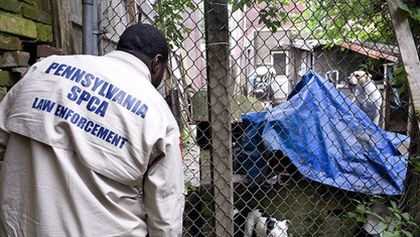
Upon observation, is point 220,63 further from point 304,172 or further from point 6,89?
point 304,172

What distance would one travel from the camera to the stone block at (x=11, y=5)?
192cm

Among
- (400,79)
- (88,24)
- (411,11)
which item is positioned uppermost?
(411,11)

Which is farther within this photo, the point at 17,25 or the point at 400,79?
the point at 400,79

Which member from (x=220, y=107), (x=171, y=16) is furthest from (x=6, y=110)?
(x=171, y=16)

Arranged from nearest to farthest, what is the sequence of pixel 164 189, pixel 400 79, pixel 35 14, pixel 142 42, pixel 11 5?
pixel 164 189 → pixel 142 42 → pixel 11 5 → pixel 35 14 → pixel 400 79

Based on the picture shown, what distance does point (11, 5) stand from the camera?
1.99 metres

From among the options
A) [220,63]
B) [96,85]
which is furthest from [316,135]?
[96,85]

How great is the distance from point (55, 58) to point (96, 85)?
224 millimetres

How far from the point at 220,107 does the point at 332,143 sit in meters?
1.46

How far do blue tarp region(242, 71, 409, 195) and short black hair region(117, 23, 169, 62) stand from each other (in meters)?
1.82

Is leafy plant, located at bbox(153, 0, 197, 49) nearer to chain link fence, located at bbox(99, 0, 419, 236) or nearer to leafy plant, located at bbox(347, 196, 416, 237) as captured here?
chain link fence, located at bbox(99, 0, 419, 236)

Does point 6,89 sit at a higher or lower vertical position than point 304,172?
higher

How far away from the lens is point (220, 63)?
2385 millimetres

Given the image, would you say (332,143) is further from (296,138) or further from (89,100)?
(89,100)
